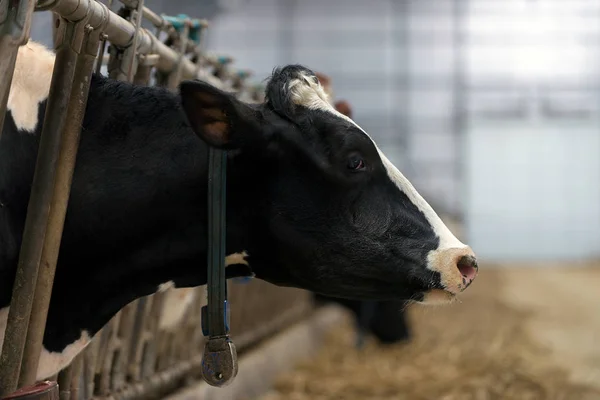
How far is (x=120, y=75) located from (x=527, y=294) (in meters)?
12.4

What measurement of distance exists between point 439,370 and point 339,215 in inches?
143

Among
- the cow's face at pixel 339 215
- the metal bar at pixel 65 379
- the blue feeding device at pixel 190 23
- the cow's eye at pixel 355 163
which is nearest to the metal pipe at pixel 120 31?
the blue feeding device at pixel 190 23

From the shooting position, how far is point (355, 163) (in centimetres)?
221

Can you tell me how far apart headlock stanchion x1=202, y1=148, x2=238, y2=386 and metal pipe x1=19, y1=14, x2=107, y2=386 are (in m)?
0.33

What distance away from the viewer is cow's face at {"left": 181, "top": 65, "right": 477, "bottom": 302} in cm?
219

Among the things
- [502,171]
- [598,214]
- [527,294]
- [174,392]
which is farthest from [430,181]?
[174,392]

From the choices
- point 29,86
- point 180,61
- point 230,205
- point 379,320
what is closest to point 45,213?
Answer: point 29,86

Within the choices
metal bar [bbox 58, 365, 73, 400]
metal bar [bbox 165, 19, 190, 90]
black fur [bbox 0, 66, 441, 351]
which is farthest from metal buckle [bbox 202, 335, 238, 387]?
metal bar [bbox 165, 19, 190, 90]

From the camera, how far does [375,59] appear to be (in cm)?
2461

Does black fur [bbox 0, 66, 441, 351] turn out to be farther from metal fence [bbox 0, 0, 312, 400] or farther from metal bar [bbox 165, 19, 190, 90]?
metal bar [bbox 165, 19, 190, 90]

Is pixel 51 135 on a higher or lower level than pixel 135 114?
lower

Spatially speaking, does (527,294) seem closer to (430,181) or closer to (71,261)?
(430,181)

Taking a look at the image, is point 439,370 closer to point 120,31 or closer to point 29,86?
point 120,31

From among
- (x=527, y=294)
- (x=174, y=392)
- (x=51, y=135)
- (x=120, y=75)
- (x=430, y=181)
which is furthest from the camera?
(x=430, y=181)
